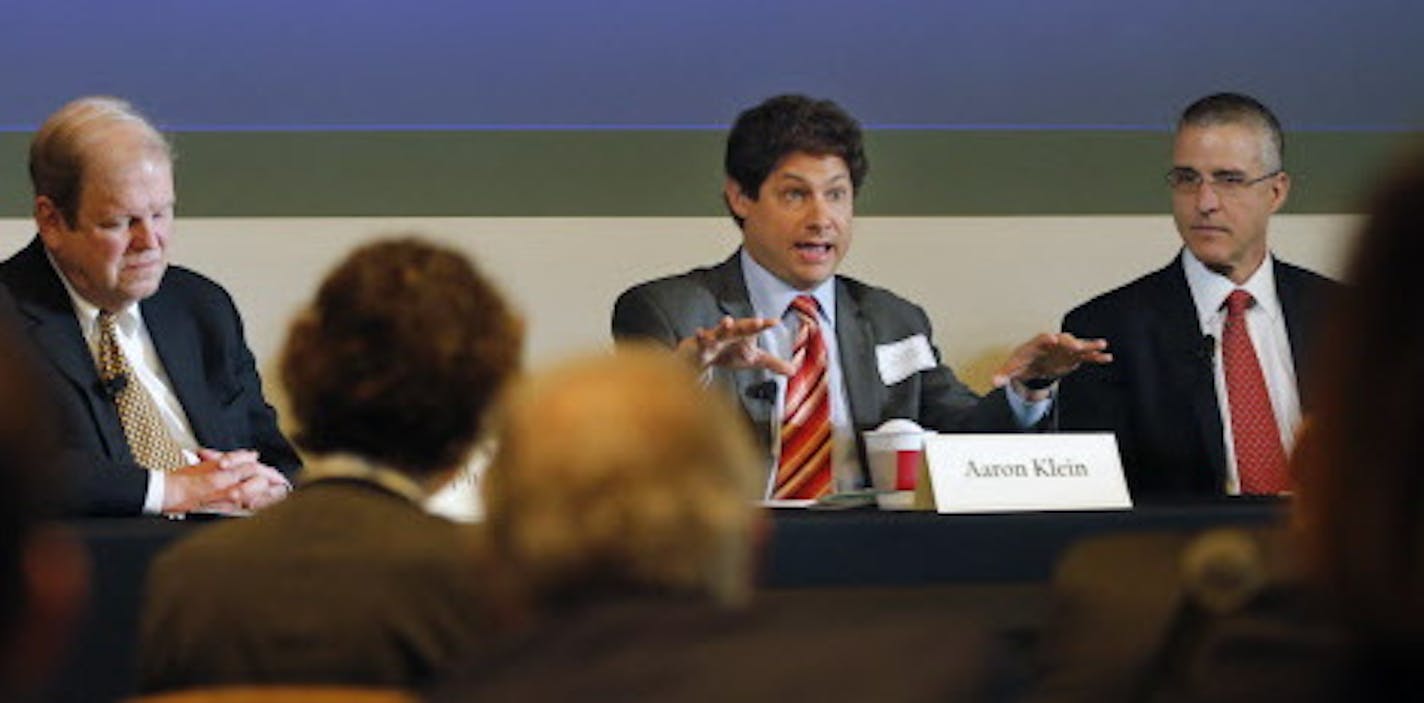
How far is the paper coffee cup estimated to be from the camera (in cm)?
375

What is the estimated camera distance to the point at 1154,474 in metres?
4.44

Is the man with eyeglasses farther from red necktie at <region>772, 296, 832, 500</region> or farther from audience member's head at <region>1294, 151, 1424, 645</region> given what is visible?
audience member's head at <region>1294, 151, 1424, 645</region>

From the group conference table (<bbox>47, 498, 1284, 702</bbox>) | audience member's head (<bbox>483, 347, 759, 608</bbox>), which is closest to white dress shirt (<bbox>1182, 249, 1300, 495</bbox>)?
conference table (<bbox>47, 498, 1284, 702</bbox>)

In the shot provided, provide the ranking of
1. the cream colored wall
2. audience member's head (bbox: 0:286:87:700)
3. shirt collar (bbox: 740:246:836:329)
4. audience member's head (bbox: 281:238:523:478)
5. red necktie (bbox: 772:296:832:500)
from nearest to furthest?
1. audience member's head (bbox: 0:286:87:700)
2. audience member's head (bbox: 281:238:523:478)
3. red necktie (bbox: 772:296:832:500)
4. shirt collar (bbox: 740:246:836:329)
5. the cream colored wall

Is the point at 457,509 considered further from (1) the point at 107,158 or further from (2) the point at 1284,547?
(2) the point at 1284,547

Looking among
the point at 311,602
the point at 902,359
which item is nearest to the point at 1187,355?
the point at 902,359

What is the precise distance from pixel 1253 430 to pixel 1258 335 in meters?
0.24

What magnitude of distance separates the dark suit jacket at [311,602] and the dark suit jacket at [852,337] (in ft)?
7.09

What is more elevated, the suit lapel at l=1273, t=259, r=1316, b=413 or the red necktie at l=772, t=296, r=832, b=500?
the suit lapel at l=1273, t=259, r=1316, b=413

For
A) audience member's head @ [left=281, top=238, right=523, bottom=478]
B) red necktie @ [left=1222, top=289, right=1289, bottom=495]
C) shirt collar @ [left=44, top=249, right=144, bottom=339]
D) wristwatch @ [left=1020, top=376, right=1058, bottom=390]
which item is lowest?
red necktie @ [left=1222, top=289, right=1289, bottom=495]

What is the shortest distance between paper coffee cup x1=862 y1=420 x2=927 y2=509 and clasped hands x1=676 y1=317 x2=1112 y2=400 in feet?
0.71

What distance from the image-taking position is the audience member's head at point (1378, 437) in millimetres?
1189

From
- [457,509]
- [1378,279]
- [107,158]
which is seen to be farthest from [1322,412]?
[107,158]

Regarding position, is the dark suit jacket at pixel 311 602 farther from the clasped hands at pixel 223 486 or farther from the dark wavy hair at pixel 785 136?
the dark wavy hair at pixel 785 136
